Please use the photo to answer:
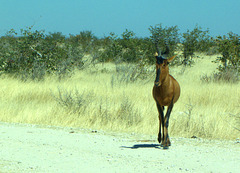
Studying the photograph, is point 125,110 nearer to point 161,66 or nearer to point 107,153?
point 107,153

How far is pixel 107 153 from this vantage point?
5.82 meters

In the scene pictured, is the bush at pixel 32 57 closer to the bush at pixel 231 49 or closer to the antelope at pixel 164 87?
the bush at pixel 231 49

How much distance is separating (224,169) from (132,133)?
314 centimetres

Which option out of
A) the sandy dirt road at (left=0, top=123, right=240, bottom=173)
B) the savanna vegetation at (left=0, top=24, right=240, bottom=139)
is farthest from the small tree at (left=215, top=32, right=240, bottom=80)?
the sandy dirt road at (left=0, top=123, right=240, bottom=173)

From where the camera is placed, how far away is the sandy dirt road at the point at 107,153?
5.03 m

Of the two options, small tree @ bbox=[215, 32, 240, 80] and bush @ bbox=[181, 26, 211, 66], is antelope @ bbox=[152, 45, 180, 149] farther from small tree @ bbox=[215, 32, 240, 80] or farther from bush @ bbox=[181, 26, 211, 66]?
bush @ bbox=[181, 26, 211, 66]

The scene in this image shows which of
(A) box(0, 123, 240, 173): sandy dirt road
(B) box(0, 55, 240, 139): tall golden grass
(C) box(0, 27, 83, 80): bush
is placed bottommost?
(A) box(0, 123, 240, 173): sandy dirt road

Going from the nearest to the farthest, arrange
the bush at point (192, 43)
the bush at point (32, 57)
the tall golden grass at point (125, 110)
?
1. the tall golden grass at point (125, 110)
2. the bush at point (32, 57)
3. the bush at point (192, 43)

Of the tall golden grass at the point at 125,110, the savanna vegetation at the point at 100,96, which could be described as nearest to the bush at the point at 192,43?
the savanna vegetation at the point at 100,96

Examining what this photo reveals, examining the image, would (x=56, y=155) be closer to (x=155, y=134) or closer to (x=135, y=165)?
(x=135, y=165)

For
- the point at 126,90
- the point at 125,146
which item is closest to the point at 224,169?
the point at 125,146

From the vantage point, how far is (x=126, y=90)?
13281 mm

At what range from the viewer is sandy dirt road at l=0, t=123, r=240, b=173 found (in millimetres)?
5031

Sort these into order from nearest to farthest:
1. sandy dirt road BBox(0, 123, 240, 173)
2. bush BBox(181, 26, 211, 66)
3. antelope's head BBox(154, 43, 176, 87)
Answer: sandy dirt road BBox(0, 123, 240, 173) → antelope's head BBox(154, 43, 176, 87) → bush BBox(181, 26, 211, 66)
